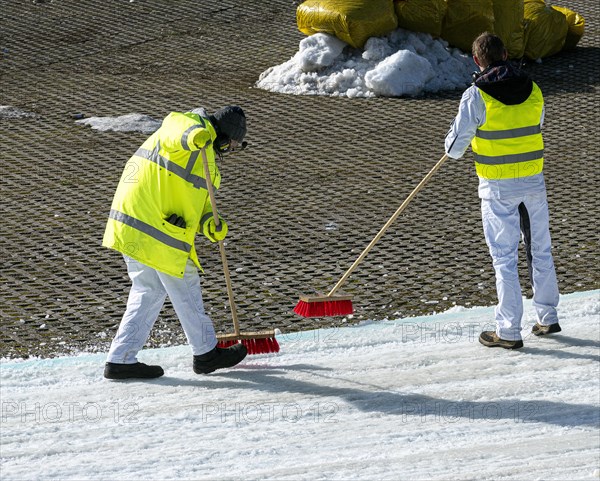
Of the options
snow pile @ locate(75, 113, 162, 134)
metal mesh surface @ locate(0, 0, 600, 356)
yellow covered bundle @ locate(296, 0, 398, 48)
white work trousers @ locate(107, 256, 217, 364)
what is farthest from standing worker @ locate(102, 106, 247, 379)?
yellow covered bundle @ locate(296, 0, 398, 48)

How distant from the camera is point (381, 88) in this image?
1042 cm

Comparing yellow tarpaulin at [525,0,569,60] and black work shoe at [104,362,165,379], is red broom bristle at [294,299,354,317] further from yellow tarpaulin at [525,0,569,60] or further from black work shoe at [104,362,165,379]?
yellow tarpaulin at [525,0,569,60]

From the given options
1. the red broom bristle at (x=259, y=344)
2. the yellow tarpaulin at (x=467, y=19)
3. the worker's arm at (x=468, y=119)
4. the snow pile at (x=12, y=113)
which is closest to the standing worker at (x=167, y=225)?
the red broom bristle at (x=259, y=344)

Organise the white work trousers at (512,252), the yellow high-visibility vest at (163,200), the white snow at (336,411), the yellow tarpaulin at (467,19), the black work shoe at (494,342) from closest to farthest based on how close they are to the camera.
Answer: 1. the white snow at (336,411)
2. the yellow high-visibility vest at (163,200)
3. the white work trousers at (512,252)
4. the black work shoe at (494,342)
5. the yellow tarpaulin at (467,19)

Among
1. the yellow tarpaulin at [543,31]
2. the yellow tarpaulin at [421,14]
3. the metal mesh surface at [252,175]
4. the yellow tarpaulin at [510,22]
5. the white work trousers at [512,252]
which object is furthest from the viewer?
the yellow tarpaulin at [543,31]

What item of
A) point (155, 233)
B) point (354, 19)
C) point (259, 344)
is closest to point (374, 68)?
point (354, 19)

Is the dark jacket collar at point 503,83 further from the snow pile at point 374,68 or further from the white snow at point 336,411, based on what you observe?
the snow pile at point 374,68

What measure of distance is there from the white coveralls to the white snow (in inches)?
11.2

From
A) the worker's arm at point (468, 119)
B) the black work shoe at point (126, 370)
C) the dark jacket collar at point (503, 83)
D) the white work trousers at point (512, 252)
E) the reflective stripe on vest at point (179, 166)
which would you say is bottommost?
the black work shoe at point (126, 370)

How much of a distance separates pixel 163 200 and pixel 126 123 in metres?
4.56

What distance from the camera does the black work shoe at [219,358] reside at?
564 centimetres

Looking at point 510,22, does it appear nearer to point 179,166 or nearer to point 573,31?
point 573,31

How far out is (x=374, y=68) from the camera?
10492mm

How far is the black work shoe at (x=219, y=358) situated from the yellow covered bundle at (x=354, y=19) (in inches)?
215
